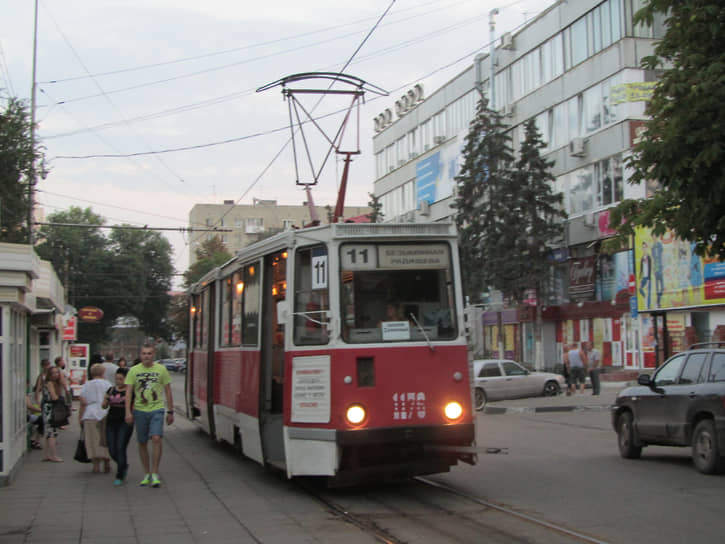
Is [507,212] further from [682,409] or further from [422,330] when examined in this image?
[422,330]

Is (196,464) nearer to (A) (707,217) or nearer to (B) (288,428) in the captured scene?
(B) (288,428)

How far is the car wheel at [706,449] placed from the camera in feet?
37.6

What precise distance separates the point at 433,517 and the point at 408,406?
140 centimetres

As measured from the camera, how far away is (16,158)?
25562mm

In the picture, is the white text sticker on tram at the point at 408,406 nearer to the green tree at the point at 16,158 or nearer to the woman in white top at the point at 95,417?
the woman in white top at the point at 95,417

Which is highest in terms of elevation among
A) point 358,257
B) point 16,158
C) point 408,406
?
point 16,158

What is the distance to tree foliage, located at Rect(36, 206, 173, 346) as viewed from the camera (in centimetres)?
7275

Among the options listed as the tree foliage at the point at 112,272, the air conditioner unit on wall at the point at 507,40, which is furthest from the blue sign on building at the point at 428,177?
the tree foliage at the point at 112,272

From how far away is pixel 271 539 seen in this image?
8.03m

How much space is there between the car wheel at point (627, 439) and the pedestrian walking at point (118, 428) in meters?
7.34

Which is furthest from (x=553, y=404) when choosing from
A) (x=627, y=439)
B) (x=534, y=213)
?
(x=534, y=213)

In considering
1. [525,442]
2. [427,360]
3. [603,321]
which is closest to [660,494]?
[427,360]

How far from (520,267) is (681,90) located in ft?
99.0

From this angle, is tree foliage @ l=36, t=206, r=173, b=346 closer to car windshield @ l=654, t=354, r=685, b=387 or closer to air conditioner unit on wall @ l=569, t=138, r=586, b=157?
air conditioner unit on wall @ l=569, t=138, r=586, b=157
